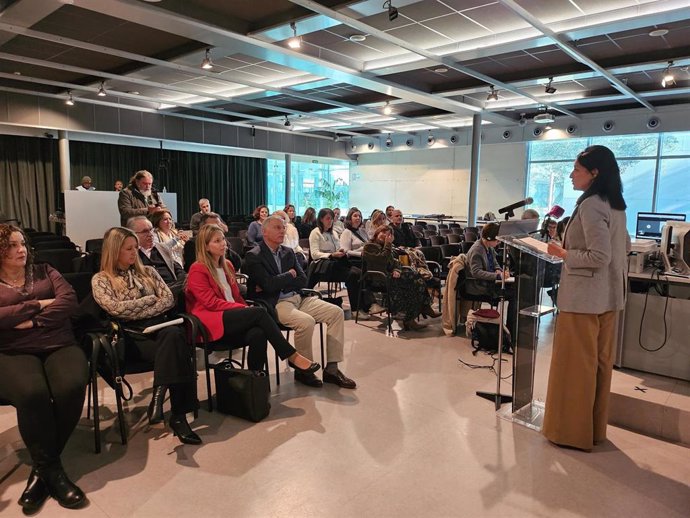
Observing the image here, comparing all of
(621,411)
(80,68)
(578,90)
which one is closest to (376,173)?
(578,90)

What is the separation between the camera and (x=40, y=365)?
2311 mm

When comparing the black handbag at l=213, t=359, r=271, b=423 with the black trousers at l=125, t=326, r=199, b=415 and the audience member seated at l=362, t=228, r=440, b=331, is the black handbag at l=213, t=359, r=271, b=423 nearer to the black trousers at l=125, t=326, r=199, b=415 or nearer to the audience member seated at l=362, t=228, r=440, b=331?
the black trousers at l=125, t=326, r=199, b=415

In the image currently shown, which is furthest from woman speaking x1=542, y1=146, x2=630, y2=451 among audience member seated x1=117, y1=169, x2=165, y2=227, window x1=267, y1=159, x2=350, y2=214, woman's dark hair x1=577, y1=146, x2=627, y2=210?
window x1=267, y1=159, x2=350, y2=214

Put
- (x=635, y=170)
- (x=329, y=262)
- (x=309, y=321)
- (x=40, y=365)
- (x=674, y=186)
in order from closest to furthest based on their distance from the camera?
(x=40, y=365)
(x=309, y=321)
(x=329, y=262)
(x=674, y=186)
(x=635, y=170)

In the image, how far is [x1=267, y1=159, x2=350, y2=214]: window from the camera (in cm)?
1519

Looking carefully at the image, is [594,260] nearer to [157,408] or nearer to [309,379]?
[309,379]

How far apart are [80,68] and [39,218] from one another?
178 inches

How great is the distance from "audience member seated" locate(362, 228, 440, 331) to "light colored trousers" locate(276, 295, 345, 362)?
4.52 ft

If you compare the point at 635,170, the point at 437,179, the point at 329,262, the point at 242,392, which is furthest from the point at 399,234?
the point at 437,179

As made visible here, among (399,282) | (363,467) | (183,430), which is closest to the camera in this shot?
(363,467)

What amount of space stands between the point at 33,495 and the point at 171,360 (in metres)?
0.80

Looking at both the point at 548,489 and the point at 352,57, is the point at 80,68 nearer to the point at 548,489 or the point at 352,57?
the point at 352,57

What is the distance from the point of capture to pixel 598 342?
2.57 metres

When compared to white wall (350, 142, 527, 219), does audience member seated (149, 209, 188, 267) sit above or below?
below
